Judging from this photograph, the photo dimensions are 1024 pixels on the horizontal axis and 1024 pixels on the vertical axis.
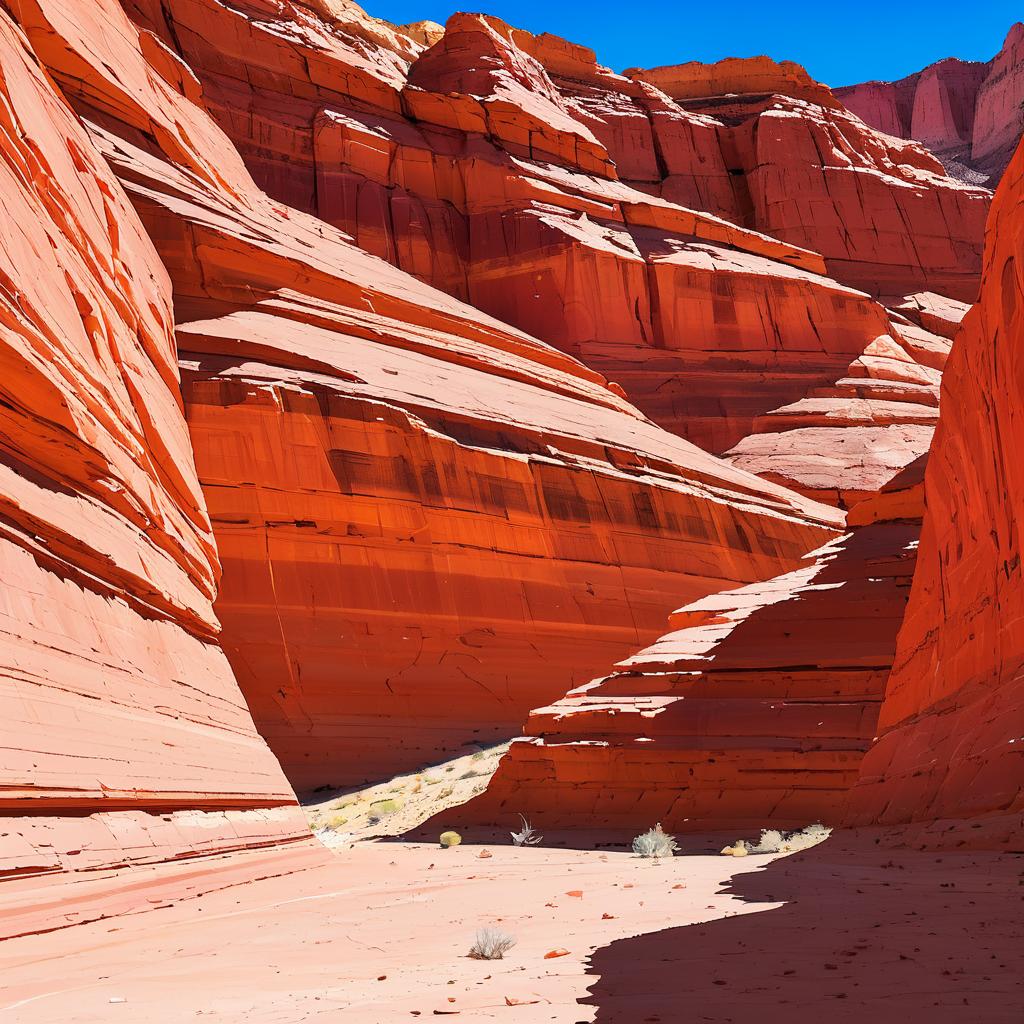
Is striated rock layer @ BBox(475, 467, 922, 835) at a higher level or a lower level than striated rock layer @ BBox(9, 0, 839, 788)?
lower

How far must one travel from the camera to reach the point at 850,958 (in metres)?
5.53

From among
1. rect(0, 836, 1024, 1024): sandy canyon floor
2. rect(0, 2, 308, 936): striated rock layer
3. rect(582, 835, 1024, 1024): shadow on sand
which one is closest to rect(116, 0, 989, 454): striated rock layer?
rect(0, 2, 308, 936): striated rock layer

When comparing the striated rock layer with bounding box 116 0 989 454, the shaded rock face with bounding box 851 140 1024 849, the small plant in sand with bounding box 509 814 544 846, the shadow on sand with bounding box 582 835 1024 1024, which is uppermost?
the striated rock layer with bounding box 116 0 989 454

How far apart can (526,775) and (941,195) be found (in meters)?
52.1

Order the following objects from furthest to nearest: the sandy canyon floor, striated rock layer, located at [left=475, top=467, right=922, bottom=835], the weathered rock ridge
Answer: striated rock layer, located at [left=475, top=467, right=922, bottom=835]
the weathered rock ridge
the sandy canyon floor

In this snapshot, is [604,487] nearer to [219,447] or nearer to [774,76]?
[219,447]

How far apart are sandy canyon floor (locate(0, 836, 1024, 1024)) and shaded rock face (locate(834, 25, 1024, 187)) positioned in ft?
296

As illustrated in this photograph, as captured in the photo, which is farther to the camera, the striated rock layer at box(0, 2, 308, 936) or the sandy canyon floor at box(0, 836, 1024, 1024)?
the striated rock layer at box(0, 2, 308, 936)

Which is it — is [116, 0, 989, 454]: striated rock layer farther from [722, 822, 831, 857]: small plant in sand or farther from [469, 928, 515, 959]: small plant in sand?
[469, 928, 515, 959]: small plant in sand

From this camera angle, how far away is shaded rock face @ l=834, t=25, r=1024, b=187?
9144cm

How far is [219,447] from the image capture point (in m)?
22.9

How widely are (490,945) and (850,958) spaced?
85.8 inches

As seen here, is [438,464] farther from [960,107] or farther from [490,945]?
[960,107]

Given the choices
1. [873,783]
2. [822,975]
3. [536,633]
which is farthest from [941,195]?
[822,975]
